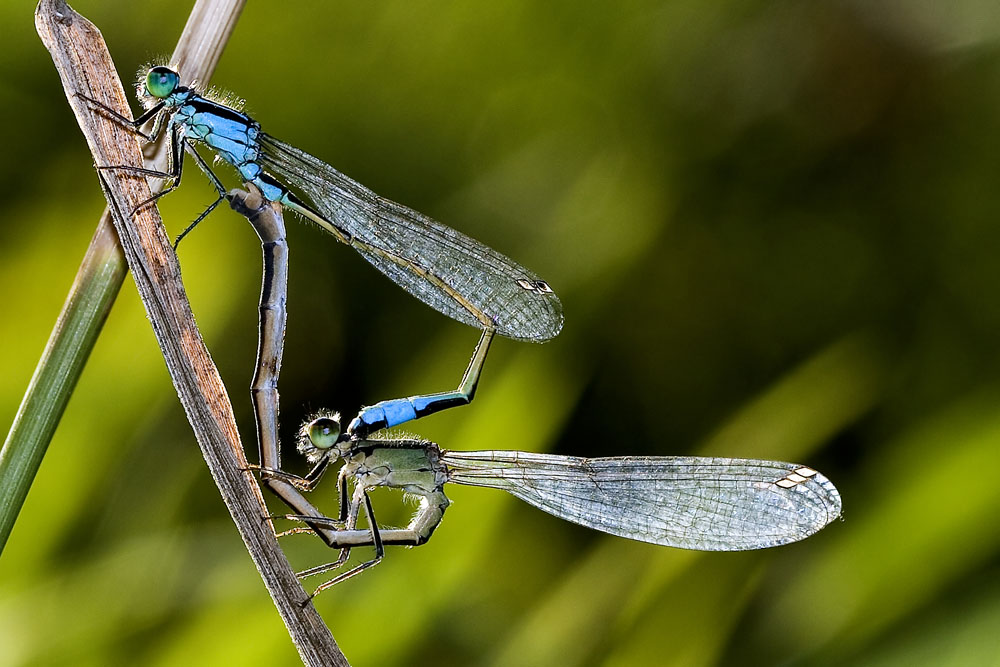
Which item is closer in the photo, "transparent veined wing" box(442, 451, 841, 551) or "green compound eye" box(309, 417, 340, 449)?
"green compound eye" box(309, 417, 340, 449)

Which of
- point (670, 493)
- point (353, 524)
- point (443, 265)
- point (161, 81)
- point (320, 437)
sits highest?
point (161, 81)

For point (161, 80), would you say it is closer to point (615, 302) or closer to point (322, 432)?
point (322, 432)

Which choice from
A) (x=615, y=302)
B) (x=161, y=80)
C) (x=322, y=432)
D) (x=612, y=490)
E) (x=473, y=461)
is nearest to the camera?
(x=161, y=80)

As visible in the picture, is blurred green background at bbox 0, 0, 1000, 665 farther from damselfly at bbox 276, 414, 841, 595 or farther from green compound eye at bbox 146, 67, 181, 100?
green compound eye at bbox 146, 67, 181, 100

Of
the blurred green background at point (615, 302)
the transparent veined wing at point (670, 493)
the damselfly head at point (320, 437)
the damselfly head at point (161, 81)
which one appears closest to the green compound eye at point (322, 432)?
the damselfly head at point (320, 437)

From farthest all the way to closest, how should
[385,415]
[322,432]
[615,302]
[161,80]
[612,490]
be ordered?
[615,302]
[612,490]
[385,415]
[322,432]
[161,80]

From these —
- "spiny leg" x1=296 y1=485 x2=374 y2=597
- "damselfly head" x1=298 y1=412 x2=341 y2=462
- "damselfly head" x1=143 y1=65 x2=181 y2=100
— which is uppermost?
"damselfly head" x1=143 y1=65 x2=181 y2=100

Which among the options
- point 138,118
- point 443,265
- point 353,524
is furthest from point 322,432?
point 138,118

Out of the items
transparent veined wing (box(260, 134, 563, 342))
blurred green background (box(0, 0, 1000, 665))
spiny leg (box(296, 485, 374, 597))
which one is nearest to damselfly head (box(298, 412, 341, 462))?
spiny leg (box(296, 485, 374, 597))
